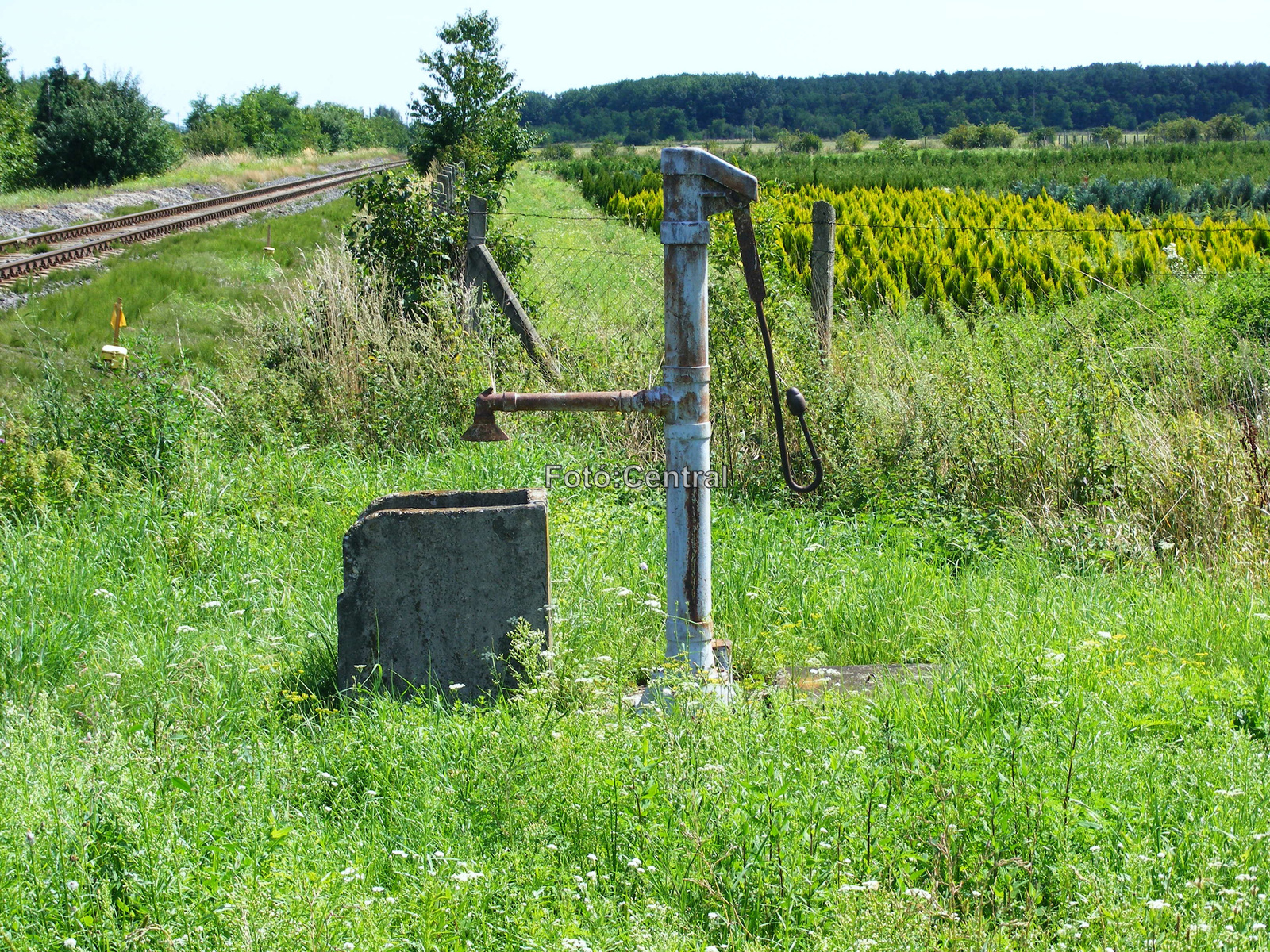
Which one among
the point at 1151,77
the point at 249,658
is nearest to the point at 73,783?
the point at 249,658

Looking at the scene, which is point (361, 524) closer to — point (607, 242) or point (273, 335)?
point (273, 335)

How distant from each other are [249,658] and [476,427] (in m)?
1.24

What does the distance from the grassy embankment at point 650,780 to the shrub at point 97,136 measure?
39.6 m

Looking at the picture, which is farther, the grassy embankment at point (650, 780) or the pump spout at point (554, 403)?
the pump spout at point (554, 403)

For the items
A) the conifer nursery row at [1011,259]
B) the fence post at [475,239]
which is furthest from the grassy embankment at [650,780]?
the conifer nursery row at [1011,259]

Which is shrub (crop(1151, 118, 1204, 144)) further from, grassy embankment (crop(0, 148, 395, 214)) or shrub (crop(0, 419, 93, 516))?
shrub (crop(0, 419, 93, 516))

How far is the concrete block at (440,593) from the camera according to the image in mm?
2857

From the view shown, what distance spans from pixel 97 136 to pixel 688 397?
42060mm

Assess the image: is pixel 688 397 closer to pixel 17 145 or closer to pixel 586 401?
pixel 586 401

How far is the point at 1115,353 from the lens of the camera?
5570 millimetres

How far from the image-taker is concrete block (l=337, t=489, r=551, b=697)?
112 inches

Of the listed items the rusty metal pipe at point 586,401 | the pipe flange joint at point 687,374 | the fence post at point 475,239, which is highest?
the fence post at point 475,239

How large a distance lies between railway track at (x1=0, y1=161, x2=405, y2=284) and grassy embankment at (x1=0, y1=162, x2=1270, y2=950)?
853 cm

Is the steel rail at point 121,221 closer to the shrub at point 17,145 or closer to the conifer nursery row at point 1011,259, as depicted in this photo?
the conifer nursery row at point 1011,259
